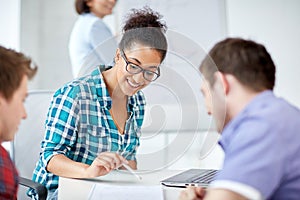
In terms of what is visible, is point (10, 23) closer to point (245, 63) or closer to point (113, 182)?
point (113, 182)

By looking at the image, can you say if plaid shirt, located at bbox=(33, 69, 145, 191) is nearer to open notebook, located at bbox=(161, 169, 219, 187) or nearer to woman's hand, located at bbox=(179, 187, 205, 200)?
open notebook, located at bbox=(161, 169, 219, 187)

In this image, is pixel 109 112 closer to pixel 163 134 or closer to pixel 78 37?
pixel 163 134

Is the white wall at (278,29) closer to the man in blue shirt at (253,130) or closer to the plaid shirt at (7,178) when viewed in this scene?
the man in blue shirt at (253,130)

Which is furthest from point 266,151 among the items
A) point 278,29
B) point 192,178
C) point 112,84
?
point 278,29

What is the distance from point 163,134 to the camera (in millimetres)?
1235

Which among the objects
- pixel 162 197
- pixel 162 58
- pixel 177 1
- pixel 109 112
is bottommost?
pixel 162 197

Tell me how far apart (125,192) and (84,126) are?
0.27m

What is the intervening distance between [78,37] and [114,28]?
2.69 ft

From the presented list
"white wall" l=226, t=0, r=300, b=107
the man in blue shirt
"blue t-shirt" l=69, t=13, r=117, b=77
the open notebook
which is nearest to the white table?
the open notebook

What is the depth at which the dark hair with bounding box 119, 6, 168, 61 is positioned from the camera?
119 centimetres

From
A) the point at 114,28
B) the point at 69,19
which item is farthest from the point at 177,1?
the point at 69,19

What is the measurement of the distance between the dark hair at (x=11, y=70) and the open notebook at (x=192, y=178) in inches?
16.9

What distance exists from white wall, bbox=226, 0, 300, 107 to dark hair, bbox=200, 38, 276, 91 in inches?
73.5

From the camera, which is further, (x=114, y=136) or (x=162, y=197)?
(x=114, y=136)
